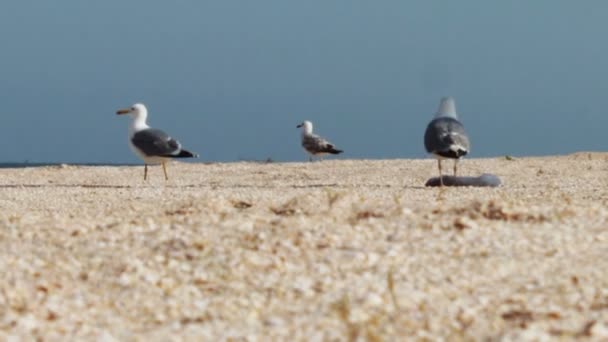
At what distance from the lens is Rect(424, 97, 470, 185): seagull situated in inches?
571

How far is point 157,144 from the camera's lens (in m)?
16.1

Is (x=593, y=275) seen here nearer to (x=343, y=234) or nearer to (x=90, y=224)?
(x=343, y=234)

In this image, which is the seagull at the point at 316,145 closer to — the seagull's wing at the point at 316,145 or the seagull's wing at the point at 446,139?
the seagull's wing at the point at 316,145

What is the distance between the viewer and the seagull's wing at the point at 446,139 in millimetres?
14484

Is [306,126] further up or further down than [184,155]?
further up

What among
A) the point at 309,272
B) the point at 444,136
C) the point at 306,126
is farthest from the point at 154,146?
the point at 309,272

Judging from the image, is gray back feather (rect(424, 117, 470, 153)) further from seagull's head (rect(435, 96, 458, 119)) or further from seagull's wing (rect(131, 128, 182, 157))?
seagull's wing (rect(131, 128, 182, 157))

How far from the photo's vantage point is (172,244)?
6551mm

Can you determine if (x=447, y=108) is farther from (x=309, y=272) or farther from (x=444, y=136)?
(x=309, y=272)

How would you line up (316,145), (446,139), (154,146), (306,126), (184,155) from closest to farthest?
1. (446,139)
2. (154,146)
3. (184,155)
4. (316,145)
5. (306,126)

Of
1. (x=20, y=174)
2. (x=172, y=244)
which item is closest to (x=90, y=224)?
(x=172, y=244)

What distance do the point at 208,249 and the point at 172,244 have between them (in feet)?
0.91

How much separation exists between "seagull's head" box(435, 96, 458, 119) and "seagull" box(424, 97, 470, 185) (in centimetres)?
60

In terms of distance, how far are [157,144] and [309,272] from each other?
10.6 meters
